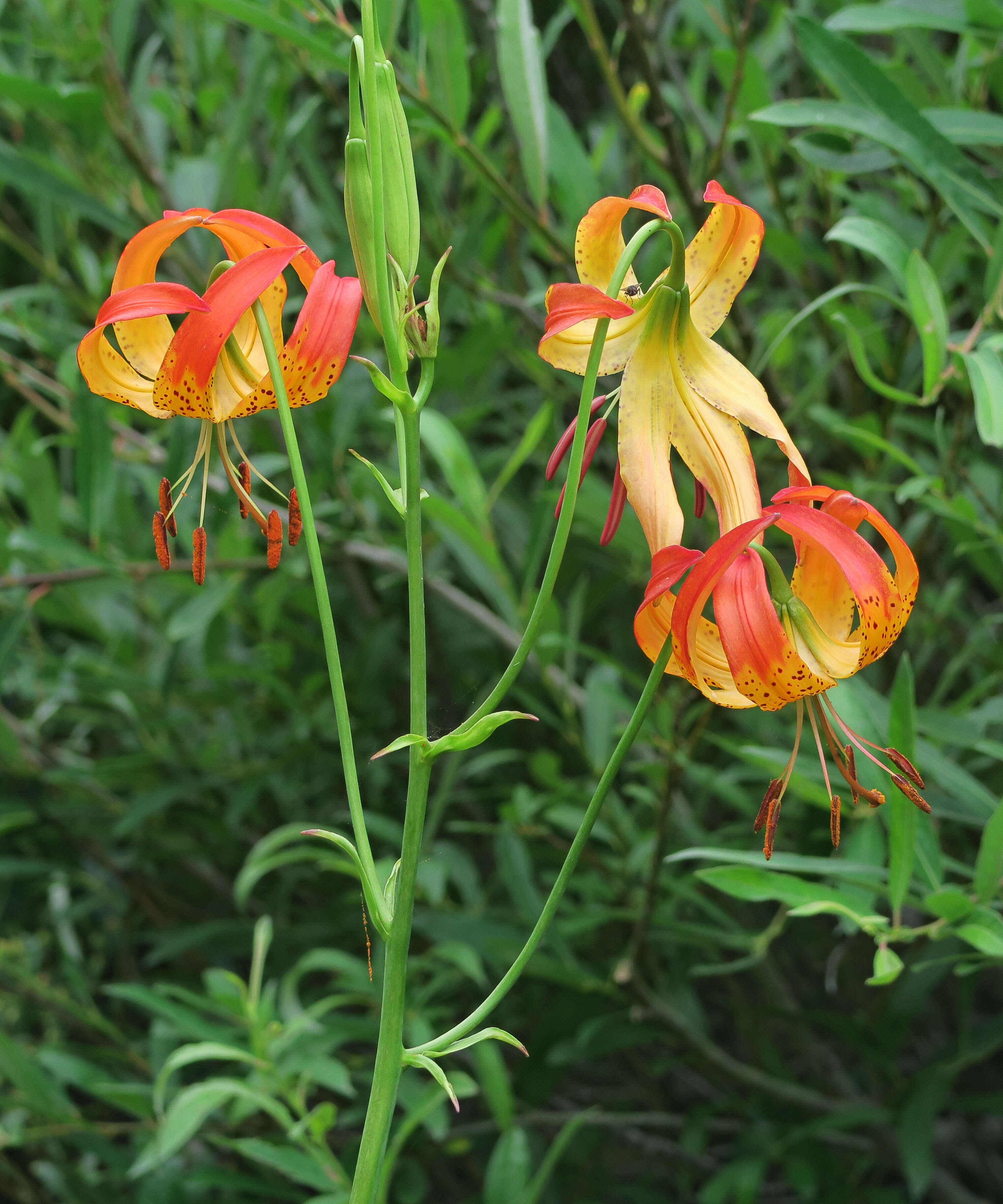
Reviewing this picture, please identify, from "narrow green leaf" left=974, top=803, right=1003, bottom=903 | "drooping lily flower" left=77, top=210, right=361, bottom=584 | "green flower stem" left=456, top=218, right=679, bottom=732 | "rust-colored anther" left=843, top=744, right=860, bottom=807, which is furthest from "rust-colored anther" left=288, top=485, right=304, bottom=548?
"narrow green leaf" left=974, top=803, right=1003, bottom=903

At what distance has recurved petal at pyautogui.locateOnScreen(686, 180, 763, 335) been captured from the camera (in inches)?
15.5

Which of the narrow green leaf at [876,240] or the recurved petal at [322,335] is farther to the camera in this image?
the narrow green leaf at [876,240]

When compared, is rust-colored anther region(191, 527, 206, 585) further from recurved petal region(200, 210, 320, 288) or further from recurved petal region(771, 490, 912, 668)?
recurved petal region(771, 490, 912, 668)

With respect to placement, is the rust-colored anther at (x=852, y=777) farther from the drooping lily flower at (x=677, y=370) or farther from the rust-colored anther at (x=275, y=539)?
the rust-colored anther at (x=275, y=539)

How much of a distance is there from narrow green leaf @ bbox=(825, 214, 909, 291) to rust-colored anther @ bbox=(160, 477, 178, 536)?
353 millimetres

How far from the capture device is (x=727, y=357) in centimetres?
38

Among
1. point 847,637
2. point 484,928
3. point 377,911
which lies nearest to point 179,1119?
point 484,928

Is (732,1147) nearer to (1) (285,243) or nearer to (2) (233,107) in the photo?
(1) (285,243)

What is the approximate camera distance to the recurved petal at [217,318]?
0.35 meters

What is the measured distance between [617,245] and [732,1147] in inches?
37.3

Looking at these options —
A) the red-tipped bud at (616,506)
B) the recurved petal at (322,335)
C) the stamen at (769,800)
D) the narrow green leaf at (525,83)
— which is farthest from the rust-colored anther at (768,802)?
the narrow green leaf at (525,83)

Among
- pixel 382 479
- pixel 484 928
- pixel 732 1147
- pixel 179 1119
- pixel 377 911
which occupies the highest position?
pixel 382 479

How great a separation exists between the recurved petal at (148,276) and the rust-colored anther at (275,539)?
80 millimetres

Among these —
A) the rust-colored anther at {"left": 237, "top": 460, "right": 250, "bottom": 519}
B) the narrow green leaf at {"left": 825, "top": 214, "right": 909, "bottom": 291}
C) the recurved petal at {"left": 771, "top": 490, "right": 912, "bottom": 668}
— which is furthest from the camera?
the narrow green leaf at {"left": 825, "top": 214, "right": 909, "bottom": 291}
